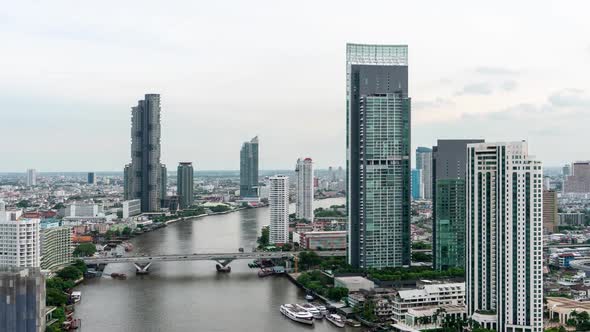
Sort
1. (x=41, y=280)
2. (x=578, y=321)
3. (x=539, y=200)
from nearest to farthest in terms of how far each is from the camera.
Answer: (x=41, y=280), (x=539, y=200), (x=578, y=321)

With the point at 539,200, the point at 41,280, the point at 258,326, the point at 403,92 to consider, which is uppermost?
the point at 403,92

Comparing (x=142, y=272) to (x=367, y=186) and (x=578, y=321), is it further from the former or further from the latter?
(x=578, y=321)

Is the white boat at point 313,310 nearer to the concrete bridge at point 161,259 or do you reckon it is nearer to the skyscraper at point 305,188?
the concrete bridge at point 161,259

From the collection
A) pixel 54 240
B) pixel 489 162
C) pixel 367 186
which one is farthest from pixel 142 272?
pixel 489 162

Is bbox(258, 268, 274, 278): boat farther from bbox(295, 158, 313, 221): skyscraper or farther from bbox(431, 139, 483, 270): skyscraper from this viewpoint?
bbox(295, 158, 313, 221): skyscraper

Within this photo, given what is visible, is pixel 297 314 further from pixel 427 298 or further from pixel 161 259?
pixel 161 259

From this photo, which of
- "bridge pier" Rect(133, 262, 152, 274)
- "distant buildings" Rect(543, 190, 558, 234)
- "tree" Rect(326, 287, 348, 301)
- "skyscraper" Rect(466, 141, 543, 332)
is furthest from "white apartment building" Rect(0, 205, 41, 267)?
"distant buildings" Rect(543, 190, 558, 234)
